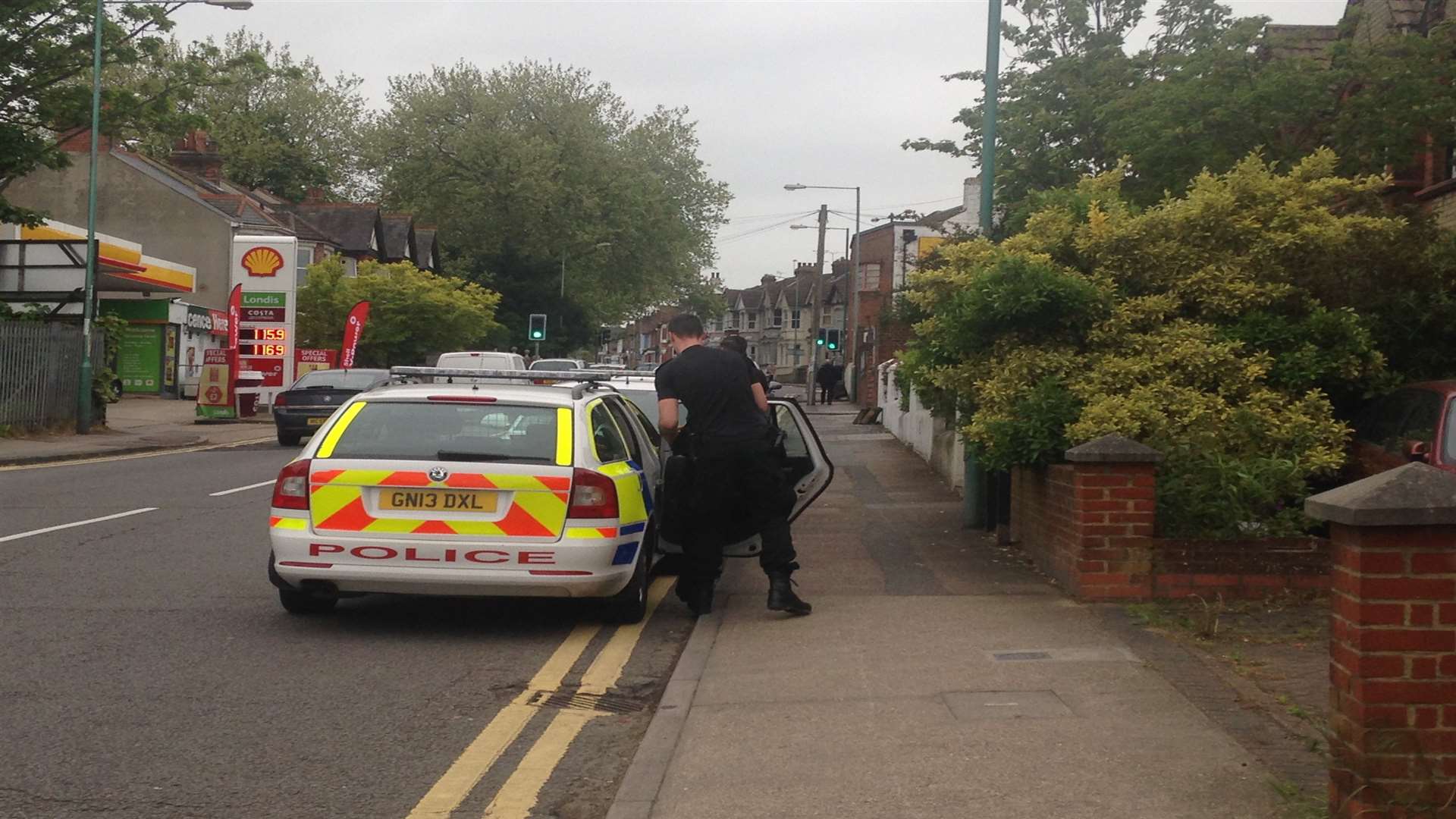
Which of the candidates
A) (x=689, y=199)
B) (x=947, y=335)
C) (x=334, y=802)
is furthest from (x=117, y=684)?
(x=689, y=199)

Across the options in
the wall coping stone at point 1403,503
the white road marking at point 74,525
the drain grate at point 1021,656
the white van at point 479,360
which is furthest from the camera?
the white van at point 479,360

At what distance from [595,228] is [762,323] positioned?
55.2 metres

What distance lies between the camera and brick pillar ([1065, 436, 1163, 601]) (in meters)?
8.45

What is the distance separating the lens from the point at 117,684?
653 cm

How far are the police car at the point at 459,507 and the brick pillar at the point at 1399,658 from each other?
430cm

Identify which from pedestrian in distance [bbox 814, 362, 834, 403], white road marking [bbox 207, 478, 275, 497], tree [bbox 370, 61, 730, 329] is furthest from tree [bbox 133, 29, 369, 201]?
white road marking [bbox 207, 478, 275, 497]

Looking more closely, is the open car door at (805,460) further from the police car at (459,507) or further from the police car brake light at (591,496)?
the police car brake light at (591,496)

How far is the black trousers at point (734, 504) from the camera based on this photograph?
8.22 m

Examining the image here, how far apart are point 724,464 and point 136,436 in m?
20.7

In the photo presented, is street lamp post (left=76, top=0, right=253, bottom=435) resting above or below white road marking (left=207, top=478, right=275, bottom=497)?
above

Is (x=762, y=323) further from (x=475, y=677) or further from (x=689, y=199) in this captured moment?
(x=475, y=677)

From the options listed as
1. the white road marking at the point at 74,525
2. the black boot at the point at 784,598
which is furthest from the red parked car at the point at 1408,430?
the white road marking at the point at 74,525

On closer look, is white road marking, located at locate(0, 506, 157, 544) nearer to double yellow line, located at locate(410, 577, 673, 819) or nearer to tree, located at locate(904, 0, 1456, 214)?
double yellow line, located at locate(410, 577, 673, 819)

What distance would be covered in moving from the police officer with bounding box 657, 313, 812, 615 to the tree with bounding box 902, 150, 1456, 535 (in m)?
2.28
